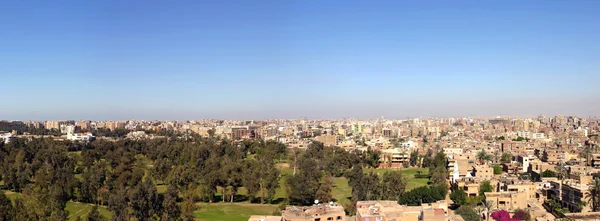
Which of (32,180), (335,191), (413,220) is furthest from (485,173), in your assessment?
(32,180)

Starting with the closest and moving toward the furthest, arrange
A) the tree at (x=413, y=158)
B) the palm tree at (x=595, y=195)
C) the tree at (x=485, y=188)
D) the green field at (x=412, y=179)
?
the palm tree at (x=595, y=195) < the tree at (x=485, y=188) < the green field at (x=412, y=179) < the tree at (x=413, y=158)

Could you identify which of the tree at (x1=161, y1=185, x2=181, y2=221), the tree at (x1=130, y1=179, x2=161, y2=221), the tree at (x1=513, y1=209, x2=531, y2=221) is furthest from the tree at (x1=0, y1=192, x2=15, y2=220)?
the tree at (x1=513, y1=209, x2=531, y2=221)

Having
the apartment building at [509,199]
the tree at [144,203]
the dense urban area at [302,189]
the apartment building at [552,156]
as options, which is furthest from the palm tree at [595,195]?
the apartment building at [552,156]

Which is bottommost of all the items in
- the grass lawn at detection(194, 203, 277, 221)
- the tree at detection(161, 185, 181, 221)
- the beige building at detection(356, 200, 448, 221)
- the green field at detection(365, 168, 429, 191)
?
the grass lawn at detection(194, 203, 277, 221)

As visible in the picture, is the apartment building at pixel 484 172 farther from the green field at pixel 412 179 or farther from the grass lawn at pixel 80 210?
the grass lawn at pixel 80 210

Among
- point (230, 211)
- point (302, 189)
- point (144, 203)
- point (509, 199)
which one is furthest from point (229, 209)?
point (509, 199)

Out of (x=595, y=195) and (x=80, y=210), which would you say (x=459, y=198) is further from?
(x=80, y=210)

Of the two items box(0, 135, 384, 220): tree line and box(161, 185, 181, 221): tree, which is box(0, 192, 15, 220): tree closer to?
box(0, 135, 384, 220): tree line
